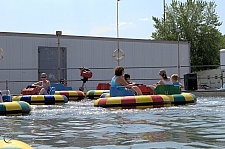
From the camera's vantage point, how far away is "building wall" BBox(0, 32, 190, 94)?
23141 millimetres

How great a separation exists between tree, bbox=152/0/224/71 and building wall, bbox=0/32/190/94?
1571 cm

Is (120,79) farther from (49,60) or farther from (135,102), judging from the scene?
(49,60)

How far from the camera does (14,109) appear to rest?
9438mm

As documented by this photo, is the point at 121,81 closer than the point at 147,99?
No

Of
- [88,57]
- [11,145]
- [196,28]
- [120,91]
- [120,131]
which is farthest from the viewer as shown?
[196,28]

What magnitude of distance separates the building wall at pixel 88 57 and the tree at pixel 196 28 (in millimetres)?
15711

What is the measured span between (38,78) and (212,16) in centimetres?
2778

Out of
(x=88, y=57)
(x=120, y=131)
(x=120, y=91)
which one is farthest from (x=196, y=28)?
(x=120, y=131)

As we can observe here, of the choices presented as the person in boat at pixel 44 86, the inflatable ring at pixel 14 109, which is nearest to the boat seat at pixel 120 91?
the inflatable ring at pixel 14 109

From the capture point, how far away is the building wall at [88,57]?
23.1 m

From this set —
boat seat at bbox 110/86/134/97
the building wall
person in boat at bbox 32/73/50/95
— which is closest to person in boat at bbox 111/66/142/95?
boat seat at bbox 110/86/134/97

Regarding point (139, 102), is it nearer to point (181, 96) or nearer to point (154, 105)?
point (154, 105)

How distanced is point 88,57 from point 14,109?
16425mm

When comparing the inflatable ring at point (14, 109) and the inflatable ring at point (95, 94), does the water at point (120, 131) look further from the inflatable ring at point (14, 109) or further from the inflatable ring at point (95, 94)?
the inflatable ring at point (95, 94)
